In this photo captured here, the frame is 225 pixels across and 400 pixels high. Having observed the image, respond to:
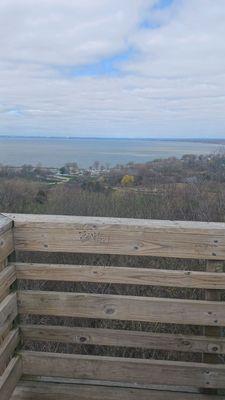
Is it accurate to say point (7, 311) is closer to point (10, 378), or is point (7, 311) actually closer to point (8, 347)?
point (8, 347)

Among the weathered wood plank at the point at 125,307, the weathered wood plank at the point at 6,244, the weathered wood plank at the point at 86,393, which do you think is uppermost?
the weathered wood plank at the point at 6,244

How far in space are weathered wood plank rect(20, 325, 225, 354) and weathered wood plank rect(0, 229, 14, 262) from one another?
535 mm

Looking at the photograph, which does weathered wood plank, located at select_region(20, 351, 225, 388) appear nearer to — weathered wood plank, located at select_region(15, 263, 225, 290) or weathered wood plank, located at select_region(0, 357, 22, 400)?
weathered wood plank, located at select_region(0, 357, 22, 400)

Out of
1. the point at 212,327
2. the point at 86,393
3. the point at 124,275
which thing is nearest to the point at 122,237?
the point at 124,275

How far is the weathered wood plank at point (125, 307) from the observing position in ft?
8.13

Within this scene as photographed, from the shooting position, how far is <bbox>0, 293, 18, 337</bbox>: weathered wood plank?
2.37 meters

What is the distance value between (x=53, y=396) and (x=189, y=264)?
3527mm

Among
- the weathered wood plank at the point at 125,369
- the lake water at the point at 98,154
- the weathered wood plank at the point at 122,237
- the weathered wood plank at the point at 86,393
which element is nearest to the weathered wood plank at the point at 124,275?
the weathered wood plank at the point at 122,237

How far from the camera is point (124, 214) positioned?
10.2m

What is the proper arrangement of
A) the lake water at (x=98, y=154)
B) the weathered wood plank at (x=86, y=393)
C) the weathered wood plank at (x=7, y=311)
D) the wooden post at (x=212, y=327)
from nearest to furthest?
the weathered wood plank at (x=7, y=311) → the wooden post at (x=212, y=327) → the weathered wood plank at (x=86, y=393) → the lake water at (x=98, y=154)

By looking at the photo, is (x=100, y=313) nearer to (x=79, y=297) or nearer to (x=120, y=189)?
(x=79, y=297)

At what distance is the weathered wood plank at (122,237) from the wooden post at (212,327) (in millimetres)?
80

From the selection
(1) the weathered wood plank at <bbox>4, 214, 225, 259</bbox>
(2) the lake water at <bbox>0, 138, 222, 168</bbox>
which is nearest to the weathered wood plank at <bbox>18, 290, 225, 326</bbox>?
(1) the weathered wood plank at <bbox>4, 214, 225, 259</bbox>

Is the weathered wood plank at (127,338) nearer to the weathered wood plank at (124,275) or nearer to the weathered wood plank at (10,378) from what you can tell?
the weathered wood plank at (10,378)
